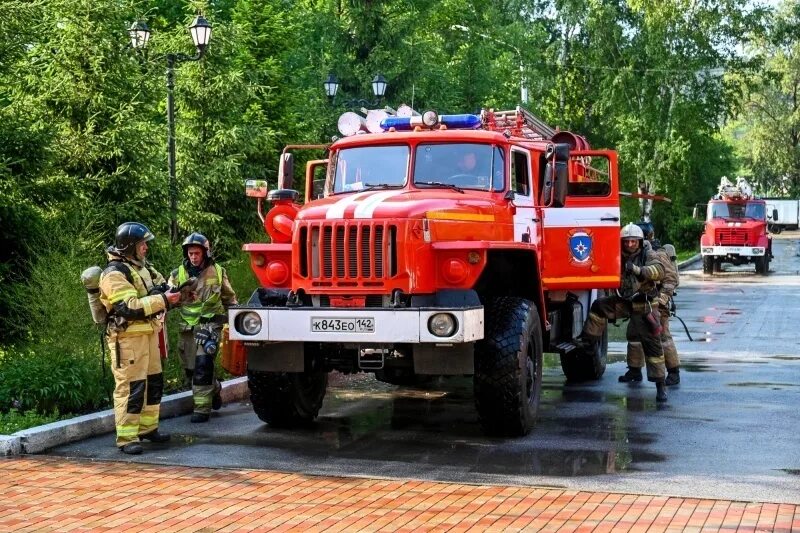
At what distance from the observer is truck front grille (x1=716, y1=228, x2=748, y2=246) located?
38.7 metres

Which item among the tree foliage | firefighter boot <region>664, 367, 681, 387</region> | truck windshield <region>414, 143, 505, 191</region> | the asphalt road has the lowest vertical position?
the asphalt road

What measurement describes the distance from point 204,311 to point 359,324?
208 centimetres

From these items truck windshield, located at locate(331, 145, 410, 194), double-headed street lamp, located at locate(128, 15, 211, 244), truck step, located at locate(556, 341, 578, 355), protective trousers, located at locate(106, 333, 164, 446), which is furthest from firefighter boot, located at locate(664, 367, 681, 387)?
double-headed street lamp, located at locate(128, 15, 211, 244)

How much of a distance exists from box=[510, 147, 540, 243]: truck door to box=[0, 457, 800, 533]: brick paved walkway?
353cm

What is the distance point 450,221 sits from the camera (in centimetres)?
995

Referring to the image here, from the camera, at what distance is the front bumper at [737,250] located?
3856 centimetres

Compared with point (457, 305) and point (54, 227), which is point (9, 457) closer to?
point (457, 305)

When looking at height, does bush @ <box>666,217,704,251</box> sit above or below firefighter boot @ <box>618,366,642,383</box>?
above

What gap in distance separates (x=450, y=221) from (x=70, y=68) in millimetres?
11979

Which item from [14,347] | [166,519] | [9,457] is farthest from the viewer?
[14,347]

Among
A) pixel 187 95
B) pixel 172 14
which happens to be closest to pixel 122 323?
pixel 187 95

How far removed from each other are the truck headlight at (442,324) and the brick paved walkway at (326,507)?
1.50 meters

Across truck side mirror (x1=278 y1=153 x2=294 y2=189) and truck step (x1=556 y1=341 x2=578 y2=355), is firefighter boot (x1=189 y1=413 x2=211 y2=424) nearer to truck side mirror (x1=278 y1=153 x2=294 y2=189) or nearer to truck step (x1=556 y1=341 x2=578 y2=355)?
truck side mirror (x1=278 y1=153 x2=294 y2=189)

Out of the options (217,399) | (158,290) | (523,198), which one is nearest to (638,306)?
(523,198)
